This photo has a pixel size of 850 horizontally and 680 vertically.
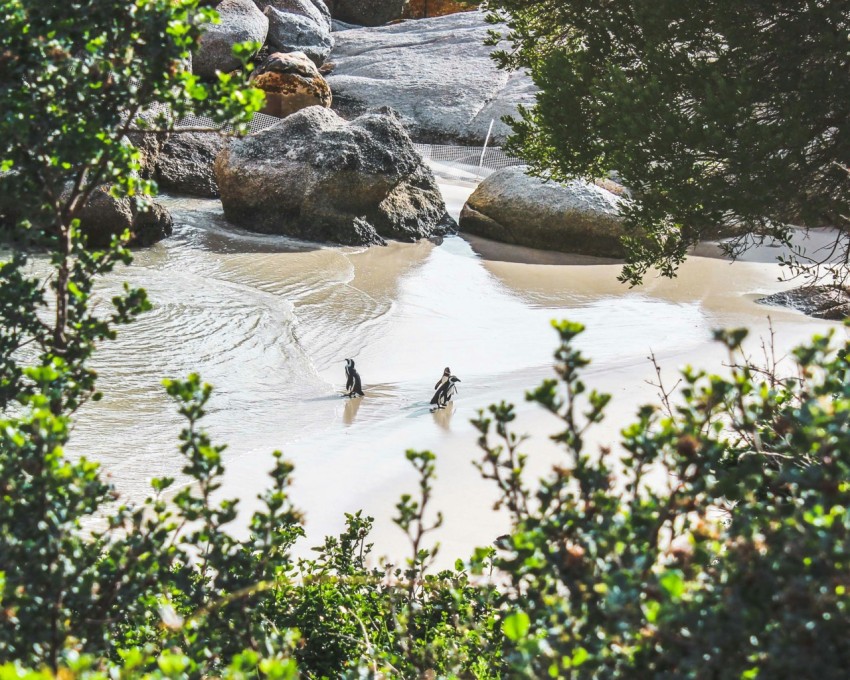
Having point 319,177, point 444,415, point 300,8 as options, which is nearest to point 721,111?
point 444,415

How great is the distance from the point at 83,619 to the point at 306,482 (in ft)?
15.9

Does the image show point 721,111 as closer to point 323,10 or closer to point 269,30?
point 269,30

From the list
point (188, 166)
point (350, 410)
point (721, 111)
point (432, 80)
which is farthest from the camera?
point (432, 80)

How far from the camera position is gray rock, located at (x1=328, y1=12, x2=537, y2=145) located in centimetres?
2634

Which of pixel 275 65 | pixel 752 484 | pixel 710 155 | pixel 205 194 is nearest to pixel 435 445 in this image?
pixel 710 155

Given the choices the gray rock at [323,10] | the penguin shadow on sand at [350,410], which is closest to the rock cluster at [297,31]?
the gray rock at [323,10]

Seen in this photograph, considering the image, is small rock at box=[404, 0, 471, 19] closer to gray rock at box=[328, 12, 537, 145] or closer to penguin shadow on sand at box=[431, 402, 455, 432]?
gray rock at box=[328, 12, 537, 145]

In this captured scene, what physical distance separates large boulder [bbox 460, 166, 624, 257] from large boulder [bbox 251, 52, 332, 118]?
799cm

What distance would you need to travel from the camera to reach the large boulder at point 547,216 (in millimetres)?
16875

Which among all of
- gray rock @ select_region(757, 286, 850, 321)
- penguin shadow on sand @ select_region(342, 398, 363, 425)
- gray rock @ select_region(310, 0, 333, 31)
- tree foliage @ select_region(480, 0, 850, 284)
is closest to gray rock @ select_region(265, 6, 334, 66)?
gray rock @ select_region(310, 0, 333, 31)

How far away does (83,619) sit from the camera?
213 cm

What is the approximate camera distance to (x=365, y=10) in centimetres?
3494

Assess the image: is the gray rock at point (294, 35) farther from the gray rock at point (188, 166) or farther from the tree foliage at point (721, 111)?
the tree foliage at point (721, 111)

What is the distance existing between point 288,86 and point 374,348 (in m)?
15.2
